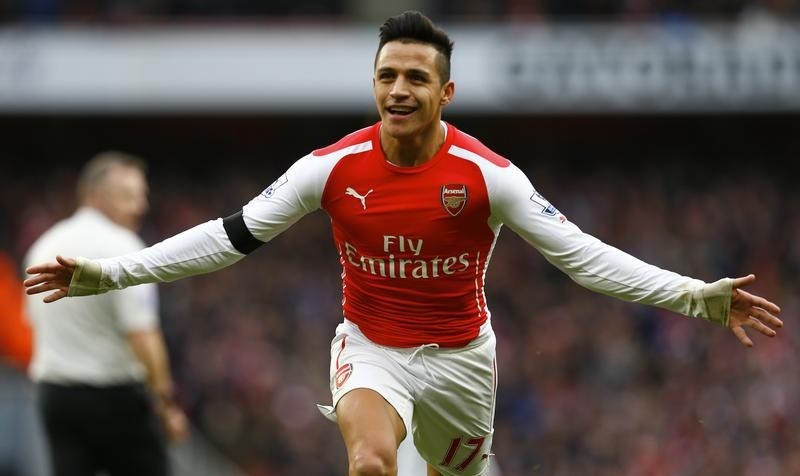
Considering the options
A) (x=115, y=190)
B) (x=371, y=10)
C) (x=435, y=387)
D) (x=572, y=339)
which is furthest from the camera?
(x=371, y=10)

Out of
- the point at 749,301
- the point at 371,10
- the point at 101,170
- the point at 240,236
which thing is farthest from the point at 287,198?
the point at 371,10

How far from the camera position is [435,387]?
5.94 metres

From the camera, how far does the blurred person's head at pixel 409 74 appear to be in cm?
562

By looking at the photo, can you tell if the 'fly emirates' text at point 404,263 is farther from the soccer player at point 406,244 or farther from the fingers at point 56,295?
the fingers at point 56,295

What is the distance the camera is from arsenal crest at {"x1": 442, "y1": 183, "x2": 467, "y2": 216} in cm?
571

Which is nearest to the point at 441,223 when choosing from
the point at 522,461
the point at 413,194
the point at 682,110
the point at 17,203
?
the point at 413,194

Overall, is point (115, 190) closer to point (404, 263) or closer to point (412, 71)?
point (404, 263)

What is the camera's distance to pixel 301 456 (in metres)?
15.7

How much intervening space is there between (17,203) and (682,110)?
377 inches

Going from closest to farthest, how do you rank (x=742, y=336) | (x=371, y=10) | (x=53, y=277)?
(x=742, y=336), (x=53, y=277), (x=371, y=10)

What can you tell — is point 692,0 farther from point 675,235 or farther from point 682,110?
point 675,235

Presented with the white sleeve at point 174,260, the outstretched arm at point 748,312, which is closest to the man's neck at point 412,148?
the white sleeve at point 174,260

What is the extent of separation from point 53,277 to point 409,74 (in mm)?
1608

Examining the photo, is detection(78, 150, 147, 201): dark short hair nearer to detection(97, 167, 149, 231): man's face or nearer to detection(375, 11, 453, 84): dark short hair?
detection(97, 167, 149, 231): man's face
